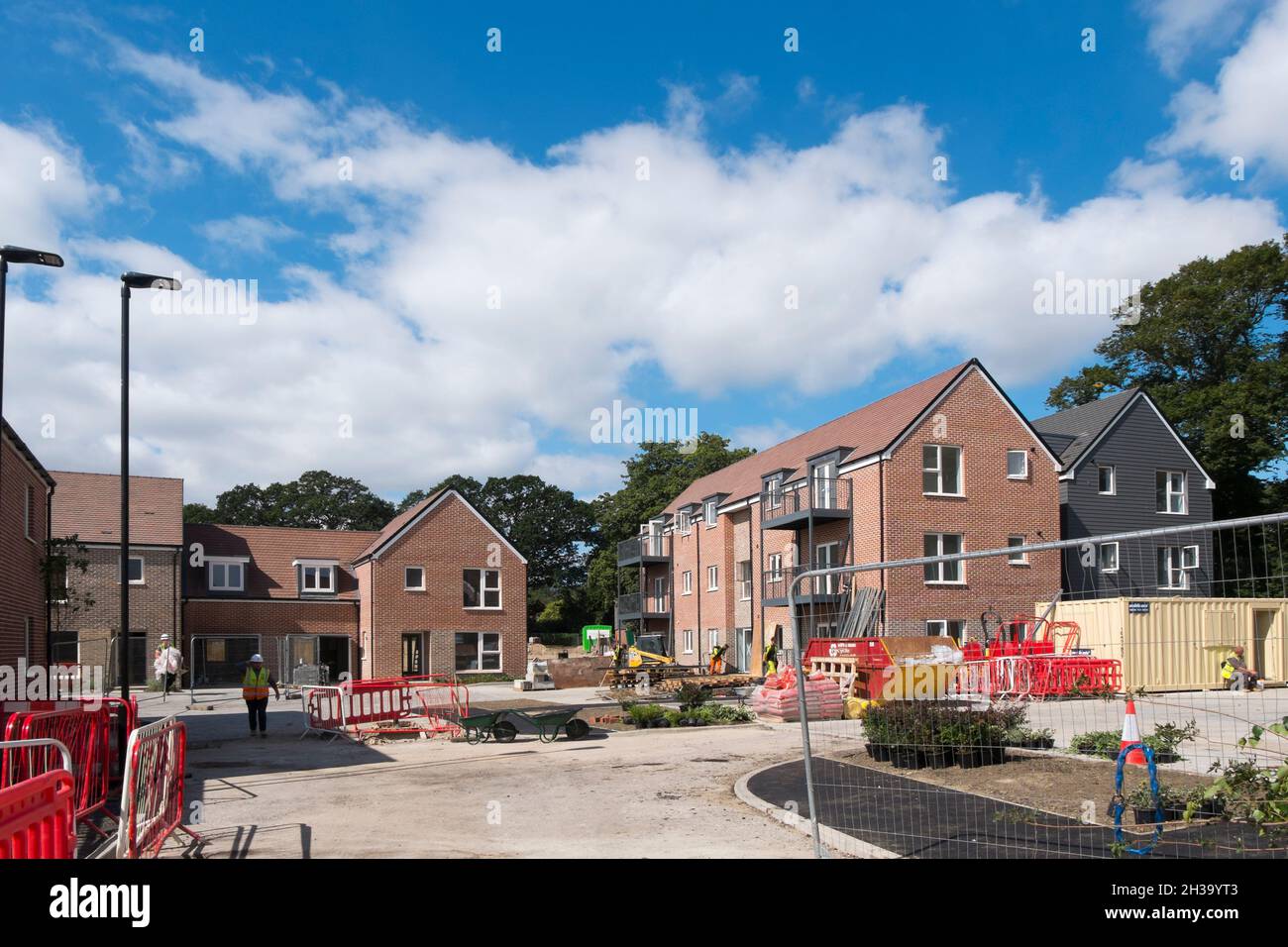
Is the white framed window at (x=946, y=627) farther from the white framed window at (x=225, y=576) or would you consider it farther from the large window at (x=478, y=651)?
the white framed window at (x=225, y=576)

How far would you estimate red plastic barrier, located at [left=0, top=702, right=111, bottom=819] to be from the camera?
9359mm

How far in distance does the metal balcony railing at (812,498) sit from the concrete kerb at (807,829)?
19645 mm

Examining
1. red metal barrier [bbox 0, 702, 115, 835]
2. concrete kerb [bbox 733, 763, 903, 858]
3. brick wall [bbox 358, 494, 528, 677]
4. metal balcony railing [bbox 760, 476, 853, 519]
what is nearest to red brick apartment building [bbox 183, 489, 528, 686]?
brick wall [bbox 358, 494, 528, 677]

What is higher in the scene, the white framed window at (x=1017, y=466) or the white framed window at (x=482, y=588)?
the white framed window at (x=1017, y=466)

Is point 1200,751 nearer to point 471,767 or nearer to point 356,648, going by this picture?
point 471,767

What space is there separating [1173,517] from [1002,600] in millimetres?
9733

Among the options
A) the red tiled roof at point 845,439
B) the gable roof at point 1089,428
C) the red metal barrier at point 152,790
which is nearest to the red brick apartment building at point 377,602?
the red tiled roof at point 845,439

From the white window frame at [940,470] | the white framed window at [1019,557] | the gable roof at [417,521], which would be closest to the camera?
the white window frame at [940,470]

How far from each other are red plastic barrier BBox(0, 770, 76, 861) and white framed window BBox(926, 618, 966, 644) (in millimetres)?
26408

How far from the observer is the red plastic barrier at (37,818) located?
5.06 metres

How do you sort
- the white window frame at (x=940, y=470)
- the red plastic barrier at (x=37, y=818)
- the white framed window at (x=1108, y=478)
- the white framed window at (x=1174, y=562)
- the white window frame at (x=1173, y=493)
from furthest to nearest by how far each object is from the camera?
the white window frame at (x=1173, y=493) < the white framed window at (x=1108, y=478) < the white framed window at (x=1174, y=562) < the white window frame at (x=940, y=470) < the red plastic barrier at (x=37, y=818)

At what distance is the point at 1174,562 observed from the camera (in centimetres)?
3394

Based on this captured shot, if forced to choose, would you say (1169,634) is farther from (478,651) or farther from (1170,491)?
(478,651)
